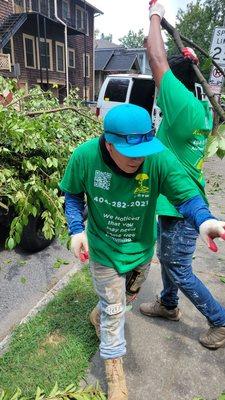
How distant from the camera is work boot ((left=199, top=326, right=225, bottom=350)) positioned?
102 inches

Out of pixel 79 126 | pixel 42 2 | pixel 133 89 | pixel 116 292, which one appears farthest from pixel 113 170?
pixel 42 2

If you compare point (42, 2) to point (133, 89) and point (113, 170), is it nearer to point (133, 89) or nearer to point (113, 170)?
point (133, 89)

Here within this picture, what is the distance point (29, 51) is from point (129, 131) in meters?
20.2

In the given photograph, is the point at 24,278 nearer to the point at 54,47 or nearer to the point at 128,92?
the point at 128,92

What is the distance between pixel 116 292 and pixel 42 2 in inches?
879

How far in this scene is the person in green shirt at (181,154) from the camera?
2.03 metres

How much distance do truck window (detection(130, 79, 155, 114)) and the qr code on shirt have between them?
989 centimetres

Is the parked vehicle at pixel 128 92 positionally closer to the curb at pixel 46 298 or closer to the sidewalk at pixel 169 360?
the curb at pixel 46 298

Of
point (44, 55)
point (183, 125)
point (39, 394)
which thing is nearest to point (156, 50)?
point (183, 125)

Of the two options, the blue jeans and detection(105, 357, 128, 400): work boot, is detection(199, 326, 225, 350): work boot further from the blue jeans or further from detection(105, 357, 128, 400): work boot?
detection(105, 357, 128, 400): work boot

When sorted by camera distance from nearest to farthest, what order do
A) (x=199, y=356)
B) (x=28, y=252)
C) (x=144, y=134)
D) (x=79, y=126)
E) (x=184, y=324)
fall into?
(x=144, y=134) < (x=199, y=356) < (x=184, y=324) < (x=28, y=252) < (x=79, y=126)

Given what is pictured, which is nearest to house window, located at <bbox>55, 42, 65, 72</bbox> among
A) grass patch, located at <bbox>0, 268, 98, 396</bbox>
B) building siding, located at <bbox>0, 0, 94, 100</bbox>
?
building siding, located at <bbox>0, 0, 94, 100</bbox>

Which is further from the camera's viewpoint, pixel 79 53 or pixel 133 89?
pixel 79 53

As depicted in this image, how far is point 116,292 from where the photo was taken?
2.09 m
